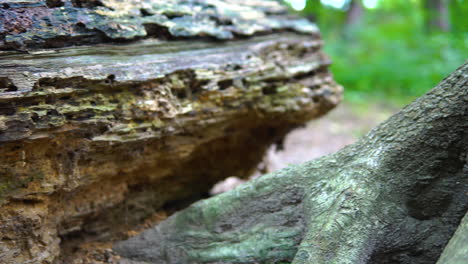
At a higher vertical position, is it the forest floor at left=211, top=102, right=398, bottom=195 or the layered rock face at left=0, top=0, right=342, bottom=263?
the layered rock face at left=0, top=0, right=342, bottom=263

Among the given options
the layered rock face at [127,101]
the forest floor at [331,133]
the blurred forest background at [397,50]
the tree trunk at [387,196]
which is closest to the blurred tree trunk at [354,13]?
the blurred forest background at [397,50]

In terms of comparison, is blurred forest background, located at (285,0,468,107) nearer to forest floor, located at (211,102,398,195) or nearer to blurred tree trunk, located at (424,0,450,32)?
blurred tree trunk, located at (424,0,450,32)

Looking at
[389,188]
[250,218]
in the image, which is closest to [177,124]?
[250,218]

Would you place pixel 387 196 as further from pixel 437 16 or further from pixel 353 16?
pixel 353 16

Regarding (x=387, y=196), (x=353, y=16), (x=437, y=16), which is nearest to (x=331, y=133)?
(x=387, y=196)

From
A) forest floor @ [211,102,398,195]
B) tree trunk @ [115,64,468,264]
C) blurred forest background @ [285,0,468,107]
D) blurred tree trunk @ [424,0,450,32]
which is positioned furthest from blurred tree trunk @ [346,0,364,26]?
tree trunk @ [115,64,468,264]

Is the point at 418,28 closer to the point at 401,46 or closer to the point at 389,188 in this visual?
the point at 401,46

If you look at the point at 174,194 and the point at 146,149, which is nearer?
the point at 146,149

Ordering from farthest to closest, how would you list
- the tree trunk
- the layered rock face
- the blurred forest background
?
the blurred forest background → the layered rock face → the tree trunk
